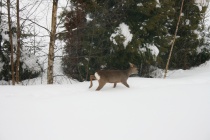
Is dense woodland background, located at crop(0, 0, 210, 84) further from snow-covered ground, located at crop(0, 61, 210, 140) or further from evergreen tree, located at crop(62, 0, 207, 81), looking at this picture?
snow-covered ground, located at crop(0, 61, 210, 140)

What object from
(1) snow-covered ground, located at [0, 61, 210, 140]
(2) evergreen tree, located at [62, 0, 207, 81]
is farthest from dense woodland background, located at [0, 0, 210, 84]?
(1) snow-covered ground, located at [0, 61, 210, 140]

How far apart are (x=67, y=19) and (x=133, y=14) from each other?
12.5 ft

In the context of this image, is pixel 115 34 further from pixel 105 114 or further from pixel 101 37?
pixel 105 114

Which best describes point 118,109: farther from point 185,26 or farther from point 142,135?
point 185,26

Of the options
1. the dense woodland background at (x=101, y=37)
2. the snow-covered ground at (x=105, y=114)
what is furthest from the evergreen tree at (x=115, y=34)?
the snow-covered ground at (x=105, y=114)

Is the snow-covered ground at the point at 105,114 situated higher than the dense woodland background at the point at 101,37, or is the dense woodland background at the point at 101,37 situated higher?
the dense woodland background at the point at 101,37

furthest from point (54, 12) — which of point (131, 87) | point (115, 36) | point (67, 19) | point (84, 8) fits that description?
point (131, 87)

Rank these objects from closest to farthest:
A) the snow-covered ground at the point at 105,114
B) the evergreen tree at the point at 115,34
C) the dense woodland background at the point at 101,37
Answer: the snow-covered ground at the point at 105,114, the dense woodland background at the point at 101,37, the evergreen tree at the point at 115,34

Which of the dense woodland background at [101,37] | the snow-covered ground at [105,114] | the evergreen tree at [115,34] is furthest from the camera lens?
the evergreen tree at [115,34]

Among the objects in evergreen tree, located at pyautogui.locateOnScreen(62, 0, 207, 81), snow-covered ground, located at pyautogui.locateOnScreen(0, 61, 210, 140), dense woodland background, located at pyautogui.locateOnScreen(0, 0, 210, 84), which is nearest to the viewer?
snow-covered ground, located at pyautogui.locateOnScreen(0, 61, 210, 140)

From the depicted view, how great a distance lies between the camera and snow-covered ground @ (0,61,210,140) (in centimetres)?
Answer: 426

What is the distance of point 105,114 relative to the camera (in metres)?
5.16

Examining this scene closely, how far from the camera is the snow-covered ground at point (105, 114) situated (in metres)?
4.26

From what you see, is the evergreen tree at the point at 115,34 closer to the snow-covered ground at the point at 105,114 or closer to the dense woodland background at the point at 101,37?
the dense woodland background at the point at 101,37
